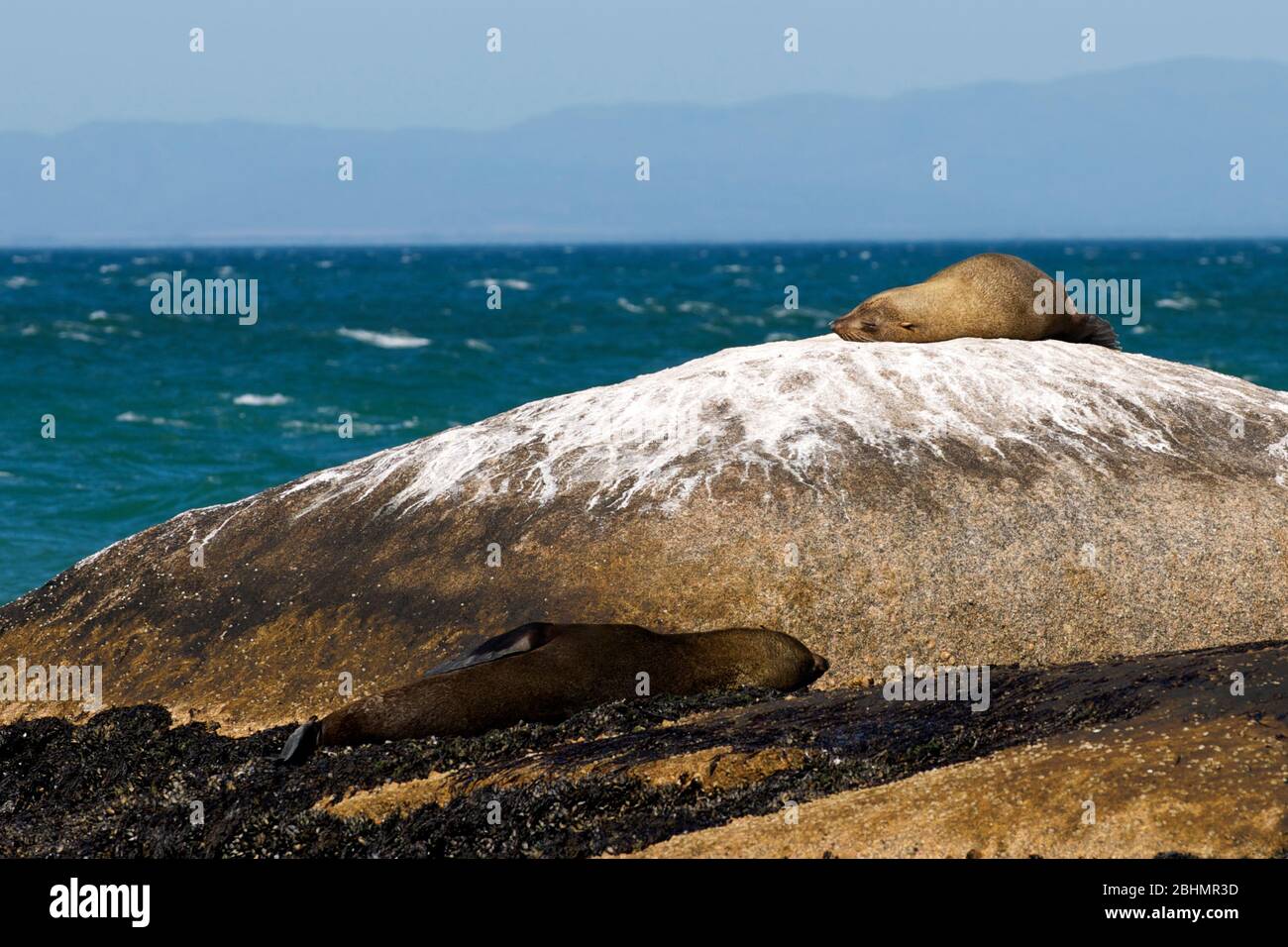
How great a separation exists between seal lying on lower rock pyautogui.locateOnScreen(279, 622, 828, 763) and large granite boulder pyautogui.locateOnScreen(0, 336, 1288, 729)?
0.26m

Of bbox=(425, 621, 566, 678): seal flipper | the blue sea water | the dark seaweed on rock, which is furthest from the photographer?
the blue sea water

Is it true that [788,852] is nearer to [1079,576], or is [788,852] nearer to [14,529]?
[1079,576]

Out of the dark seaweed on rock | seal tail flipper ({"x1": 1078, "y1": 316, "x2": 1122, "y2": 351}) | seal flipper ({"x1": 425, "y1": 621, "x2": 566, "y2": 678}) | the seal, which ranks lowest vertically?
the dark seaweed on rock

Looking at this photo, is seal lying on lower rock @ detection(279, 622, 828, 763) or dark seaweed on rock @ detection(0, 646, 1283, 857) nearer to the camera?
dark seaweed on rock @ detection(0, 646, 1283, 857)

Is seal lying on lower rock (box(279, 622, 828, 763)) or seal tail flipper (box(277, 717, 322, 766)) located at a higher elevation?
seal lying on lower rock (box(279, 622, 828, 763))

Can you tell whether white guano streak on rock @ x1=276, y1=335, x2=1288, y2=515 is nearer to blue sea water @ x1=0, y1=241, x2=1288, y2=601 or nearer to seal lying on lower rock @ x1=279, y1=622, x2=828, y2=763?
seal lying on lower rock @ x1=279, y1=622, x2=828, y2=763

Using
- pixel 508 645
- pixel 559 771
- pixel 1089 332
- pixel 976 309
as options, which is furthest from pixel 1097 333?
pixel 559 771

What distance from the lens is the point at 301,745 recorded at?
794 centimetres

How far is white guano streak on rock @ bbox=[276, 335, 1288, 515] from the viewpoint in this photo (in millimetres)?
9734

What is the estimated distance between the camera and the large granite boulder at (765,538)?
9062 millimetres

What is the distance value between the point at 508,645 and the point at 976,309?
14.0 feet

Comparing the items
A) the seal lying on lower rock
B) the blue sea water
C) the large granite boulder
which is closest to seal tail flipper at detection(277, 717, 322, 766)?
the seal lying on lower rock

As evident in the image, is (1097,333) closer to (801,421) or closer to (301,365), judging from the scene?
(801,421)

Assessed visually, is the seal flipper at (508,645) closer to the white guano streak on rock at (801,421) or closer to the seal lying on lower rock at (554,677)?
the seal lying on lower rock at (554,677)
